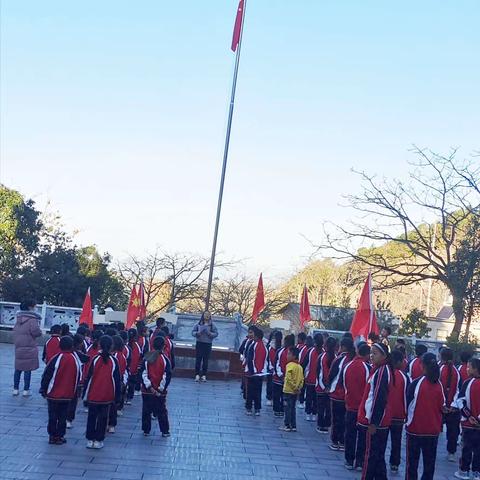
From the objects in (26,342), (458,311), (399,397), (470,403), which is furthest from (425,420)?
(458,311)

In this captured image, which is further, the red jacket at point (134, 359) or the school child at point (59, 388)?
the red jacket at point (134, 359)

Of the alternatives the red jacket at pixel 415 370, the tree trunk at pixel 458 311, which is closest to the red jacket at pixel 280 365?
the red jacket at pixel 415 370

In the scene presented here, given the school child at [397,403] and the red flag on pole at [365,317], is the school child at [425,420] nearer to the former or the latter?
the school child at [397,403]

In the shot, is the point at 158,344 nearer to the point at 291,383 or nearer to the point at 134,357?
the point at 291,383

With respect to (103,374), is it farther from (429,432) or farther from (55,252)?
Answer: (55,252)

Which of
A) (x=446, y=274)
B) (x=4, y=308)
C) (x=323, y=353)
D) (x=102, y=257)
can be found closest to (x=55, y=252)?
(x=102, y=257)

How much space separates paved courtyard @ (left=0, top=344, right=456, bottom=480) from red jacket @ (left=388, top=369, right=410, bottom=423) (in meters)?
0.92

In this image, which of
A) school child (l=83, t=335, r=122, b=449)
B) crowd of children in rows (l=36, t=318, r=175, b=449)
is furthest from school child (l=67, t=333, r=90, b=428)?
school child (l=83, t=335, r=122, b=449)

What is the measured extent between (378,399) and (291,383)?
360 cm

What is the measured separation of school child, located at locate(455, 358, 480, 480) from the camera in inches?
368

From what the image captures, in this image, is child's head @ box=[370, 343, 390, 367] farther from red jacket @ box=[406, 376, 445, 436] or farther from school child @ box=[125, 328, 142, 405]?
school child @ box=[125, 328, 142, 405]

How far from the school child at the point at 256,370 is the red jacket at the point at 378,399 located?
5.15 meters

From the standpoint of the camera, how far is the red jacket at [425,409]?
26.4ft

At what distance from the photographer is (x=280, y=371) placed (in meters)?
12.9
